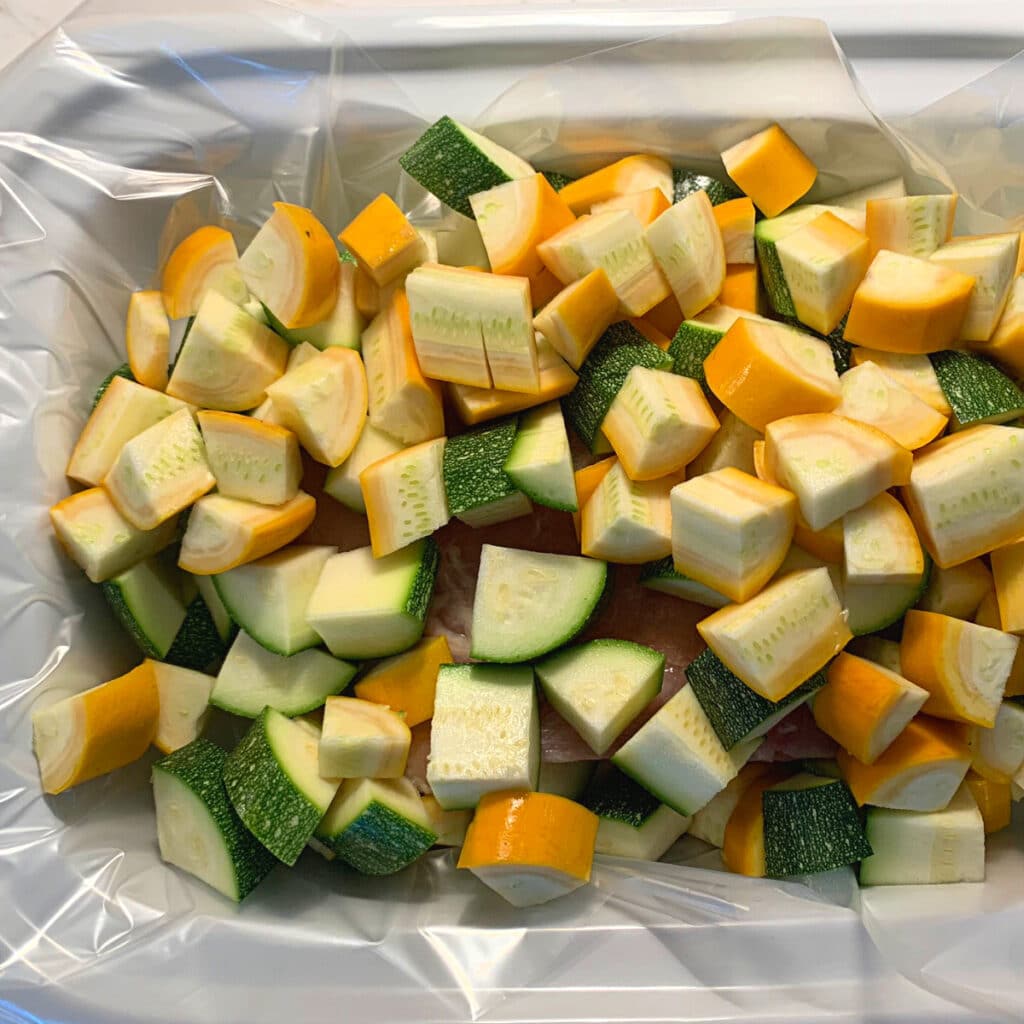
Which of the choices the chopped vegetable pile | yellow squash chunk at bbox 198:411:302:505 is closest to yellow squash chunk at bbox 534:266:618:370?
the chopped vegetable pile

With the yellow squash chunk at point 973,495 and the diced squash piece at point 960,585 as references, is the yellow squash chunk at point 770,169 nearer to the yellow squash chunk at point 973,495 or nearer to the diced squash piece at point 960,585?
the yellow squash chunk at point 973,495

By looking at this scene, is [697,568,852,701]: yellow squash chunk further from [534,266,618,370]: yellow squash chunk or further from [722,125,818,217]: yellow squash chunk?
[722,125,818,217]: yellow squash chunk

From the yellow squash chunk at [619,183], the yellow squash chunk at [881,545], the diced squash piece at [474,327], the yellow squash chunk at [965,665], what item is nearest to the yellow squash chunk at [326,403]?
the diced squash piece at [474,327]

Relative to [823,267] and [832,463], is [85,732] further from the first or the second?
[823,267]

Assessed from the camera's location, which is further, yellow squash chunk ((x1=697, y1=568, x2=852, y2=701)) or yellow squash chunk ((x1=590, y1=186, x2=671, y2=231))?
yellow squash chunk ((x1=590, y1=186, x2=671, y2=231))

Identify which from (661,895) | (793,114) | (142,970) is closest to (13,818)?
(142,970)

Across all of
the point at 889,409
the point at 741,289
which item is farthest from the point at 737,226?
the point at 889,409

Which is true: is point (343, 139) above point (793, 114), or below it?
above

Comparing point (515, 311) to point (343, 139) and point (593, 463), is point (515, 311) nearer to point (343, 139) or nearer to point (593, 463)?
point (593, 463)
